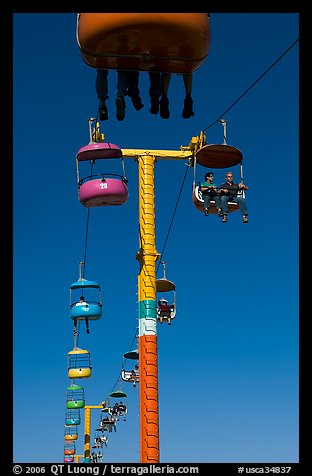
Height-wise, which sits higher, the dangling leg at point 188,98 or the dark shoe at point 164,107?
the dangling leg at point 188,98

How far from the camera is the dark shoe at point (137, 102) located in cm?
793

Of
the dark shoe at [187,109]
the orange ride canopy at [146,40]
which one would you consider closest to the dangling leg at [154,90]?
the orange ride canopy at [146,40]

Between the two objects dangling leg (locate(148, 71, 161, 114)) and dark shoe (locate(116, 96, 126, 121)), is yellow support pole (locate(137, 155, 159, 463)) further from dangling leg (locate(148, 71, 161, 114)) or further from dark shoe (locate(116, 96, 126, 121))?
dangling leg (locate(148, 71, 161, 114))

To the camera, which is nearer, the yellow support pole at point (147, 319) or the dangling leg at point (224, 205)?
the yellow support pole at point (147, 319)

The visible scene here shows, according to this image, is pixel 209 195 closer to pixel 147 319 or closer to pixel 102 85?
pixel 147 319

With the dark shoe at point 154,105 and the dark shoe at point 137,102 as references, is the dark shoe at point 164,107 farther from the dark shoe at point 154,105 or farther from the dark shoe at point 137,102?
the dark shoe at point 137,102

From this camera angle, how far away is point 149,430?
41.3 ft

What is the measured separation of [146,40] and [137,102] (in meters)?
1.28

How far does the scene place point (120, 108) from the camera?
8555 mm

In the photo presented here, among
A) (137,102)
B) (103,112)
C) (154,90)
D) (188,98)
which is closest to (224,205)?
(103,112)

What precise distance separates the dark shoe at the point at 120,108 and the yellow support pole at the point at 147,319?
5058 millimetres

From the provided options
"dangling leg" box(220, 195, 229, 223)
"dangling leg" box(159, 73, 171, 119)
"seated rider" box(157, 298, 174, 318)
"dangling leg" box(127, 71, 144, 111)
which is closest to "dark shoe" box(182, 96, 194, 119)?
"dangling leg" box(159, 73, 171, 119)

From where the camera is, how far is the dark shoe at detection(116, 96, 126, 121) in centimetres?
851
